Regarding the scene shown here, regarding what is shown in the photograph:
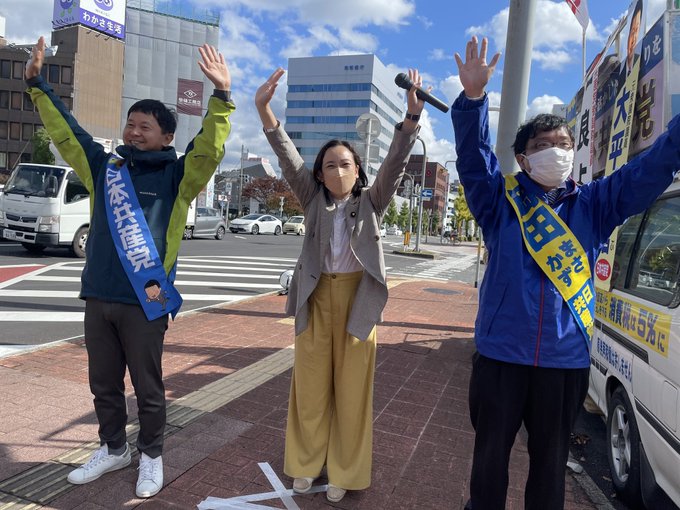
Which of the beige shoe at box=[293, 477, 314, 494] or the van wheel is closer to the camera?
the beige shoe at box=[293, 477, 314, 494]

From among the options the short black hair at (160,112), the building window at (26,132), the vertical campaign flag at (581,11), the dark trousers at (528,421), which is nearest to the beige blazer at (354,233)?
the short black hair at (160,112)

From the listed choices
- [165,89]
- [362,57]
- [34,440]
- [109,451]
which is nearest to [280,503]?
[109,451]

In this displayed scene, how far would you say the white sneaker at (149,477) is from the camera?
2.59 m

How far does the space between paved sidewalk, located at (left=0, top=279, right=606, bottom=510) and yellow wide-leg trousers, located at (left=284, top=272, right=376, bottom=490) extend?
17 centimetres

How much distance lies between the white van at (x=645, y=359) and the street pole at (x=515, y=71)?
1.59 m

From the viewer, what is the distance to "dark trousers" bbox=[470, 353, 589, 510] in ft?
6.76

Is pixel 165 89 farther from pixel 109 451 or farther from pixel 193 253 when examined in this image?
pixel 109 451

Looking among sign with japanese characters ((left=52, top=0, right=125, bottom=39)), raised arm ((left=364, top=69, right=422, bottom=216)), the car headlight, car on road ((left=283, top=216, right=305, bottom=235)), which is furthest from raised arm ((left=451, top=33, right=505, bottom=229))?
sign with japanese characters ((left=52, top=0, right=125, bottom=39))

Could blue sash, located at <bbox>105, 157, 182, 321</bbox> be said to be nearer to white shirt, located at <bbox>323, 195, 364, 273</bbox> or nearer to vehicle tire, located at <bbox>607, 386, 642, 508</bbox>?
white shirt, located at <bbox>323, 195, 364, 273</bbox>

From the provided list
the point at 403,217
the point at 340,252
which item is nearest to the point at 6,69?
the point at 403,217

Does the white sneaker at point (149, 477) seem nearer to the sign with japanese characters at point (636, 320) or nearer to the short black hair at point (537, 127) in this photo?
the short black hair at point (537, 127)

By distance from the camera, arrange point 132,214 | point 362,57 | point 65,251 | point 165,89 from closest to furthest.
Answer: point 132,214 → point 65,251 → point 165,89 → point 362,57

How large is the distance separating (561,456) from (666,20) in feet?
7.89

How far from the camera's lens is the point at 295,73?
97312 millimetres
